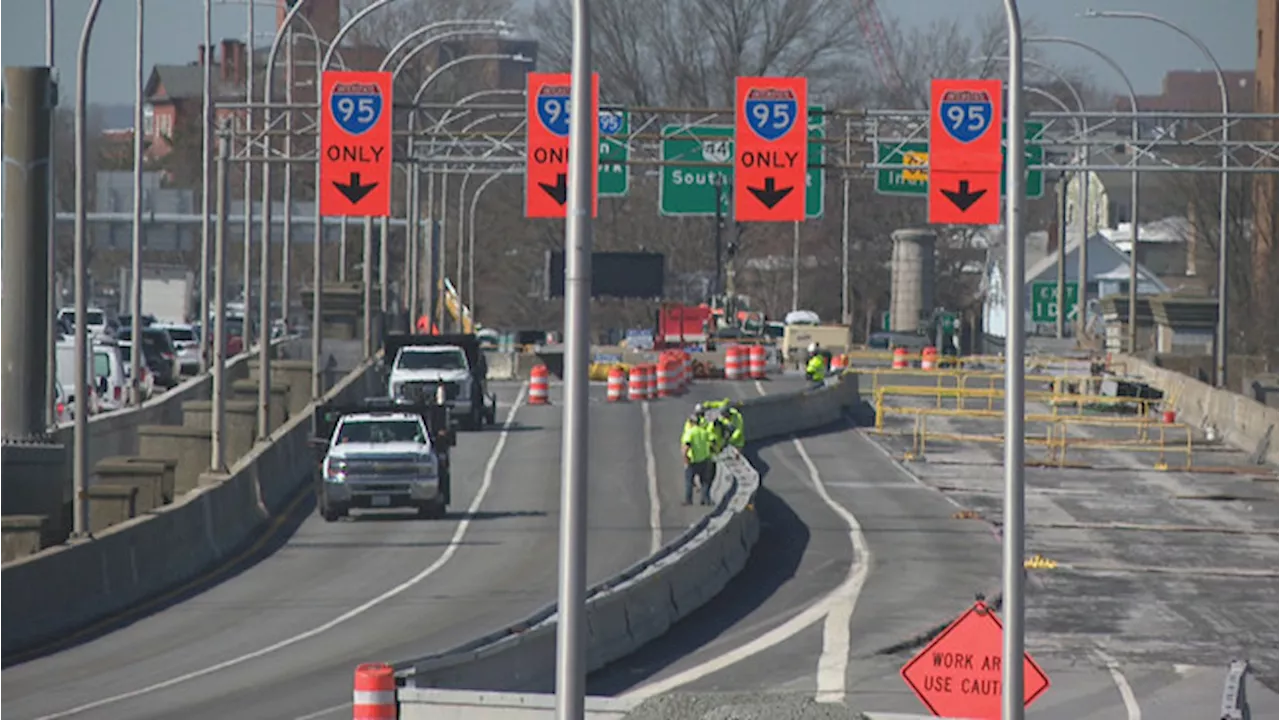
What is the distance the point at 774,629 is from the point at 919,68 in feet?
368

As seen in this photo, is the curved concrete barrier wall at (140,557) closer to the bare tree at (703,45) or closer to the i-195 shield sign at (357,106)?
the i-195 shield sign at (357,106)

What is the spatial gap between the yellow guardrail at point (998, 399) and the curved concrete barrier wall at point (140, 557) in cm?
2139

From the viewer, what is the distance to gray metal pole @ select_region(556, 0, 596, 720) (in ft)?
40.6

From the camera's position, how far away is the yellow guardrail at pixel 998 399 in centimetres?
6022

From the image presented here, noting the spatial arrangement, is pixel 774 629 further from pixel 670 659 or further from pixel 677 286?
pixel 677 286

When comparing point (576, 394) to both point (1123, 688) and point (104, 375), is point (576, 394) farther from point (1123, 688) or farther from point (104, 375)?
point (104, 375)

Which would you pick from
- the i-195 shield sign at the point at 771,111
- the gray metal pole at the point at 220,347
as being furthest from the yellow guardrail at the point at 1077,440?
the gray metal pole at the point at 220,347

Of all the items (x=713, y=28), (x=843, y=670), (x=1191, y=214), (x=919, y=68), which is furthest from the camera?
(x=919, y=68)

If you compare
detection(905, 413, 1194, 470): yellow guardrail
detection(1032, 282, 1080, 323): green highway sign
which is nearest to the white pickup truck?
detection(905, 413, 1194, 470): yellow guardrail

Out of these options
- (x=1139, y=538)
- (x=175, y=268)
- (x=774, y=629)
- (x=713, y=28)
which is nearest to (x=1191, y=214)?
(x=713, y=28)

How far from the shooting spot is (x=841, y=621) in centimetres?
2997

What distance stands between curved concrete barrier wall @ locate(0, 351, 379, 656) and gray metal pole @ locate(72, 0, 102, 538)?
58 centimetres

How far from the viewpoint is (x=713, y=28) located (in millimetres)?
111938

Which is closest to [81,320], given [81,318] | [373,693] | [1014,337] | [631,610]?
[81,318]
